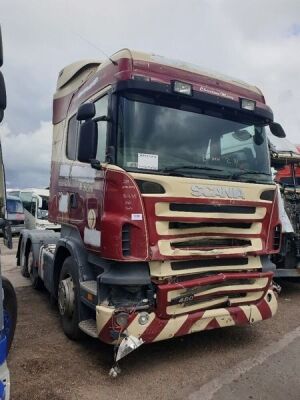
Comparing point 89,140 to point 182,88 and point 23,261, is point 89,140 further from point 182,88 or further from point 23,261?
point 23,261

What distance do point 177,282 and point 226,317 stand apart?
805 mm

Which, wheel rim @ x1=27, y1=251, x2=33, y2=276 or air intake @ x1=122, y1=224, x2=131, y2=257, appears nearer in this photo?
air intake @ x1=122, y1=224, x2=131, y2=257

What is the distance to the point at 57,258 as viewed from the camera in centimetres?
569

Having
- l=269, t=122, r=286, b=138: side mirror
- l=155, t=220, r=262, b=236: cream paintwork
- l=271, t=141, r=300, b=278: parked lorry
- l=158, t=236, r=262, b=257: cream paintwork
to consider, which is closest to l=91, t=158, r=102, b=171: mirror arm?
l=155, t=220, r=262, b=236: cream paintwork

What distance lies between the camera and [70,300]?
4879 millimetres

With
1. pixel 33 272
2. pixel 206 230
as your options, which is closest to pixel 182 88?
pixel 206 230

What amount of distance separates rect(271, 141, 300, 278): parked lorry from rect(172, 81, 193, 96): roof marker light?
3.55 meters

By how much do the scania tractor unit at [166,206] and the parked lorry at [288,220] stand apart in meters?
2.53

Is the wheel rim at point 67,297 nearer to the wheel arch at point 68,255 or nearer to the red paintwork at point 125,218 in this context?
the wheel arch at point 68,255

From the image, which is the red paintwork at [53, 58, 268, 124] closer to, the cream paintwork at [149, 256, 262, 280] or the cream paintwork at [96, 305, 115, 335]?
the cream paintwork at [149, 256, 262, 280]

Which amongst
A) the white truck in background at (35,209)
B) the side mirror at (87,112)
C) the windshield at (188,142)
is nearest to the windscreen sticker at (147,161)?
the windshield at (188,142)

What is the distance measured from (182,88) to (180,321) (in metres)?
2.43

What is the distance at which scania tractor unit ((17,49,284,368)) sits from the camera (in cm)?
403

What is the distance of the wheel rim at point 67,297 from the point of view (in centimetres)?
487
